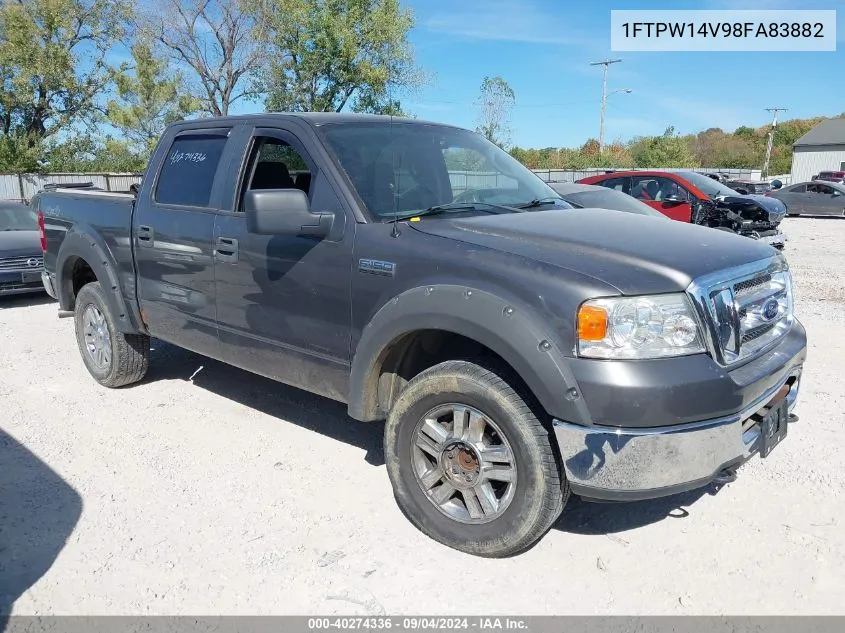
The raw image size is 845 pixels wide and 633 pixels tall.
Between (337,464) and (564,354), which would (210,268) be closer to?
(337,464)

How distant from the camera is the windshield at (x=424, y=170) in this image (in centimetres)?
368

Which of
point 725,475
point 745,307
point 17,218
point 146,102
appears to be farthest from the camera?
point 146,102

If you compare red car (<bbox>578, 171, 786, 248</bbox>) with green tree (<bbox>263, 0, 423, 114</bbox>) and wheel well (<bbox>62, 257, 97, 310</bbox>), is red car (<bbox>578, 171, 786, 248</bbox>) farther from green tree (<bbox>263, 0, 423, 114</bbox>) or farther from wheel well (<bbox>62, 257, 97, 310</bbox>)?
green tree (<bbox>263, 0, 423, 114</bbox>)

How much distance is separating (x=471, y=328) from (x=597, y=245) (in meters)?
0.67

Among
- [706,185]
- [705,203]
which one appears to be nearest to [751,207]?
[705,203]

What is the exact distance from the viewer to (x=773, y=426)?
10.2 feet

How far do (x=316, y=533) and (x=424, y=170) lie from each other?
2.07 m

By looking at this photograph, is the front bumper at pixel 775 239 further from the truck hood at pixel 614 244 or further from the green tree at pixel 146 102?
the green tree at pixel 146 102

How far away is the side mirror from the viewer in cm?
332

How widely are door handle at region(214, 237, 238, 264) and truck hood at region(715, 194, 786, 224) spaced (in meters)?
10.1

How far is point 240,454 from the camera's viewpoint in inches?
171

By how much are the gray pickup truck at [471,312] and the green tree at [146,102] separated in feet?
113

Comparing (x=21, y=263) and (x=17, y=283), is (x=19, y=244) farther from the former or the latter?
(x=17, y=283)

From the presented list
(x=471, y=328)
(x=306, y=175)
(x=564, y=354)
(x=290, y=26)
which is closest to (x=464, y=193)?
(x=306, y=175)
